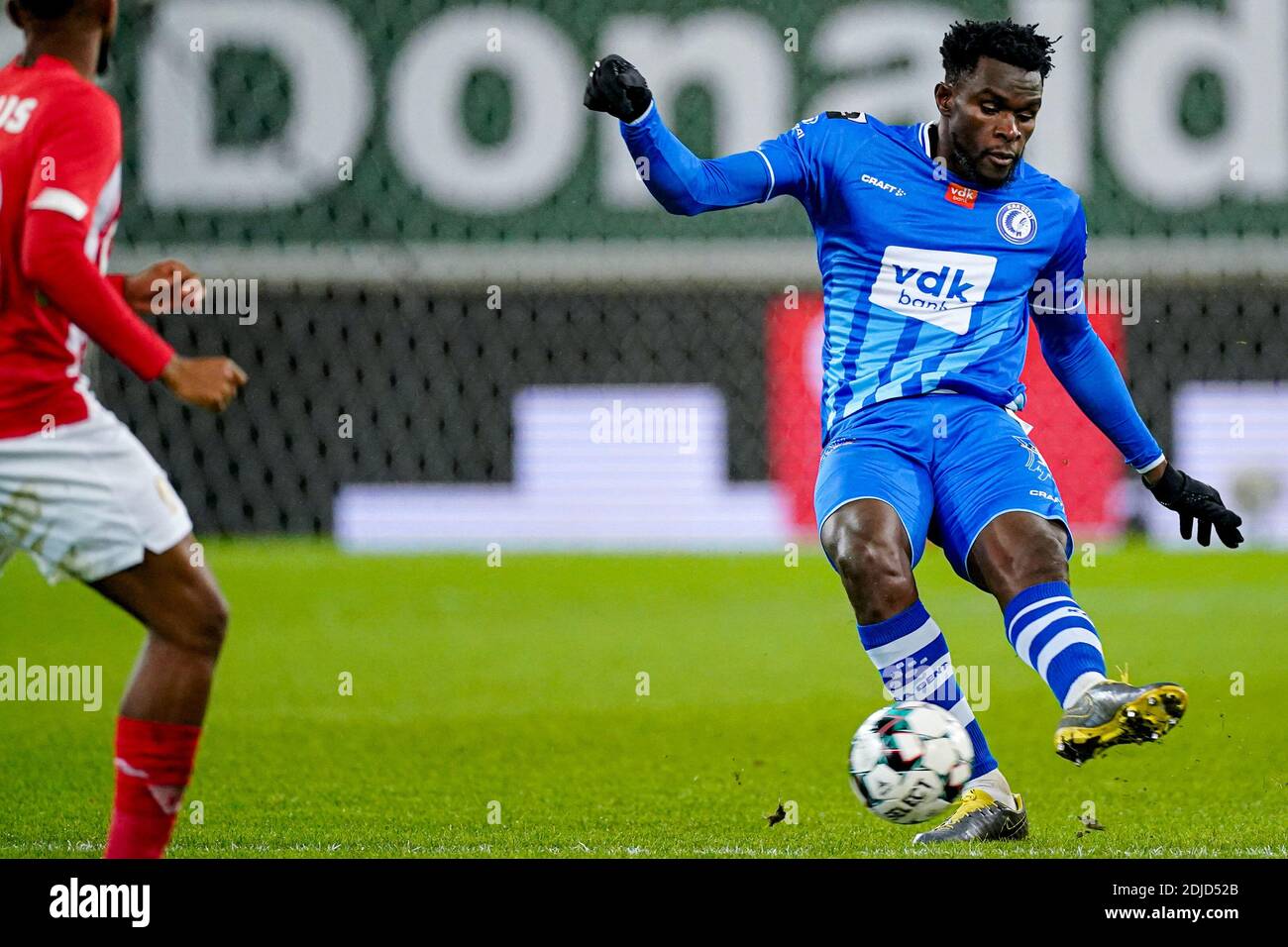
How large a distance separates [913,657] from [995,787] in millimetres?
481

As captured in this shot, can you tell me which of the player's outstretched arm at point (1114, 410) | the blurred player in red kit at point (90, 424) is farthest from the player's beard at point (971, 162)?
the blurred player in red kit at point (90, 424)

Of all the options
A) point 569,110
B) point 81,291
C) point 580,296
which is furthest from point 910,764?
point 580,296

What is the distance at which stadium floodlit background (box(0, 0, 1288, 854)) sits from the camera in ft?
41.4

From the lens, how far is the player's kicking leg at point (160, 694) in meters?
3.60

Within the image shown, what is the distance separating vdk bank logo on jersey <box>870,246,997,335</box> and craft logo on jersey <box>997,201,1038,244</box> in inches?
3.8

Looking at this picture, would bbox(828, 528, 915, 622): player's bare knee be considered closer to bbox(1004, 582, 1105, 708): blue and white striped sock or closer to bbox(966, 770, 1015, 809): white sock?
bbox(1004, 582, 1105, 708): blue and white striped sock

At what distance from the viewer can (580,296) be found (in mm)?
14227

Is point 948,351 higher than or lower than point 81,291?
lower

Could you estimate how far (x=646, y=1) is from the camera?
42.6 ft

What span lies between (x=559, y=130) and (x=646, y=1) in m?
1.14

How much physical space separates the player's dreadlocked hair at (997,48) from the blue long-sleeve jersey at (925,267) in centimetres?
27

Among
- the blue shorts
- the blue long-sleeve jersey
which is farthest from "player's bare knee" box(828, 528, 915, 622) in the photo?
A: the blue long-sleeve jersey

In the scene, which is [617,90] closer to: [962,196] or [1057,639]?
[962,196]

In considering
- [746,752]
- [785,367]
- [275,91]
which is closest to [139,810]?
[746,752]
